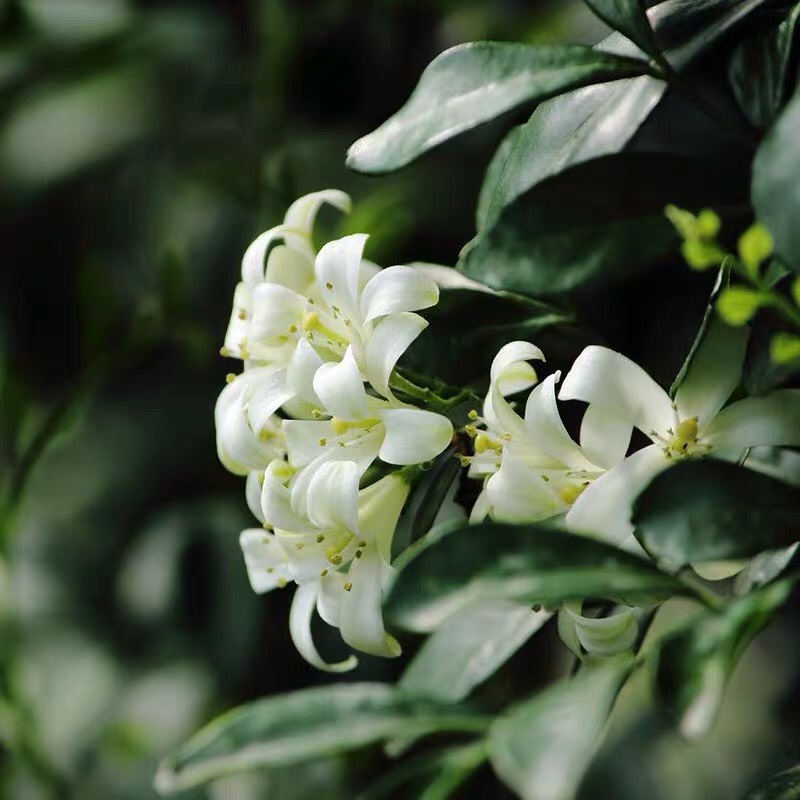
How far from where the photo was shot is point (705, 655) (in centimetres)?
24

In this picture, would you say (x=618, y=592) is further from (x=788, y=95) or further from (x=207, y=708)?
(x=207, y=708)

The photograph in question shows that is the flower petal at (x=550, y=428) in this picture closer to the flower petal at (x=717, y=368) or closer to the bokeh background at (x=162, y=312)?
the flower petal at (x=717, y=368)

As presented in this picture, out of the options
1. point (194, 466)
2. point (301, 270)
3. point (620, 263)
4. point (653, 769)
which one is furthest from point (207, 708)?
point (620, 263)

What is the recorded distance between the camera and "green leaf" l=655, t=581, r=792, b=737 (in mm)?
229

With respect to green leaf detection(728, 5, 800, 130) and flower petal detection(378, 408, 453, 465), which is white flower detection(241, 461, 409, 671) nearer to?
flower petal detection(378, 408, 453, 465)

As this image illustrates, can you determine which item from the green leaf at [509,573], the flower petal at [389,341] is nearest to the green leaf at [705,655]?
the green leaf at [509,573]

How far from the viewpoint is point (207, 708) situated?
76 centimetres

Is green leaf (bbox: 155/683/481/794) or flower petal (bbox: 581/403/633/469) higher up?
green leaf (bbox: 155/683/481/794)

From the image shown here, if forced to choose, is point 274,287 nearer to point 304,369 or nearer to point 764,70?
point 304,369

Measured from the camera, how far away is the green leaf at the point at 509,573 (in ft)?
0.77

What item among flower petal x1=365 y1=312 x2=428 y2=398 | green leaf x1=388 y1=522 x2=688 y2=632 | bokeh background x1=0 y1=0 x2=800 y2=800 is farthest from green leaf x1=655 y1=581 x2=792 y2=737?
bokeh background x1=0 y1=0 x2=800 y2=800

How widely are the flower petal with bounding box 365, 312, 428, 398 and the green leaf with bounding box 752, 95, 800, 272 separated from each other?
108mm

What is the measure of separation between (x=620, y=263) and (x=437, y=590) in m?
0.10

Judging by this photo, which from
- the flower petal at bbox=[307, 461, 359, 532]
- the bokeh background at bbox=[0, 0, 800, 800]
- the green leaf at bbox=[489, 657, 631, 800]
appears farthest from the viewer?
the bokeh background at bbox=[0, 0, 800, 800]
